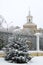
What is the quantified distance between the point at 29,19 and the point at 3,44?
23831 millimetres

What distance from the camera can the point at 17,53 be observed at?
9.90 metres

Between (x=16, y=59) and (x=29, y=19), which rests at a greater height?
(x=29, y=19)

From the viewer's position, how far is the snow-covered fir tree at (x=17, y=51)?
966 cm

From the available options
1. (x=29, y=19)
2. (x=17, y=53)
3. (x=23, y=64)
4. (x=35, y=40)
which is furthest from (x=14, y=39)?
(x=29, y=19)

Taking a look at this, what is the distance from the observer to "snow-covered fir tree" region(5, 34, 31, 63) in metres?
9.66

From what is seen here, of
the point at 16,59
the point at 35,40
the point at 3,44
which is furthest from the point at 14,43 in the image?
the point at 35,40

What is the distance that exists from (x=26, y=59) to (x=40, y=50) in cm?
483

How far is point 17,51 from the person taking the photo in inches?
393

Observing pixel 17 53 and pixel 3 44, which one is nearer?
pixel 17 53

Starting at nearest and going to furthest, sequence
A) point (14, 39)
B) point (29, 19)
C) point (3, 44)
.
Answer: point (14, 39) → point (3, 44) → point (29, 19)

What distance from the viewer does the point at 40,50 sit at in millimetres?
14500

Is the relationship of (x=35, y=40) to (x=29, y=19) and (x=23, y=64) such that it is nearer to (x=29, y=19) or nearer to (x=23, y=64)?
(x=23, y=64)

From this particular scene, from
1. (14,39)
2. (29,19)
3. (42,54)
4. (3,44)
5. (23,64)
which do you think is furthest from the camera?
(29,19)

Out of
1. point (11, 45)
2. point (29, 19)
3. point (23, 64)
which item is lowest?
point (23, 64)
